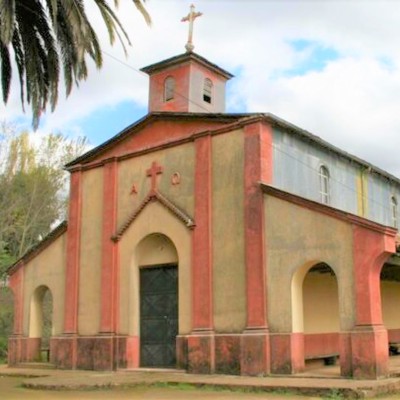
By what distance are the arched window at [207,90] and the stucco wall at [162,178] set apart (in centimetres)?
301

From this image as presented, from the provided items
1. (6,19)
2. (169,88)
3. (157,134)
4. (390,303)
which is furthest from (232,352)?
(390,303)

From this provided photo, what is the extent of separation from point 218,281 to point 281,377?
11.2ft

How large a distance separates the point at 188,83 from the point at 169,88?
2.92 ft

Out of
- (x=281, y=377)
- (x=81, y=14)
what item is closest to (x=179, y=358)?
(x=281, y=377)

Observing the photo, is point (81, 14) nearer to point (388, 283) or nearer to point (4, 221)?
point (388, 283)

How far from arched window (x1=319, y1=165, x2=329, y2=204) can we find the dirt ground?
842 centimetres

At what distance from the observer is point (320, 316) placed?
1983 centimetres

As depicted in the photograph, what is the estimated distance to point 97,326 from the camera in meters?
21.1

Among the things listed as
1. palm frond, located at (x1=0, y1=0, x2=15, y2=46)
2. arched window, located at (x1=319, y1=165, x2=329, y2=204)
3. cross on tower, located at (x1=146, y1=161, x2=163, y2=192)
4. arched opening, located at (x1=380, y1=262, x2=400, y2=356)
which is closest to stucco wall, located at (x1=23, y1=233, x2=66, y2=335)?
cross on tower, located at (x1=146, y1=161, x2=163, y2=192)

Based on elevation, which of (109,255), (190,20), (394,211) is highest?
(190,20)

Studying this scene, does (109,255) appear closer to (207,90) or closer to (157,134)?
(157,134)

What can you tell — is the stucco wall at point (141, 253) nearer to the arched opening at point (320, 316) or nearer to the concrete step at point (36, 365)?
the concrete step at point (36, 365)

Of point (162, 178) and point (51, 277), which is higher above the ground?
point (162, 178)

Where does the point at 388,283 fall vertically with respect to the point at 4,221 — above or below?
below
